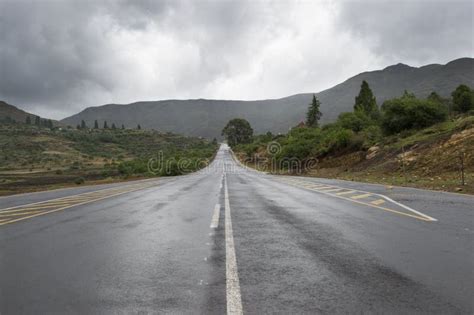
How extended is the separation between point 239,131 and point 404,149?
140m

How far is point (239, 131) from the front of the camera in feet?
554

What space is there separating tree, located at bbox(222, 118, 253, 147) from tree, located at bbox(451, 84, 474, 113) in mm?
111483

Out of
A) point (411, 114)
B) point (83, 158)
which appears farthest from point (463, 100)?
point (83, 158)

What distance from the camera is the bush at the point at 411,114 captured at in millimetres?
35344

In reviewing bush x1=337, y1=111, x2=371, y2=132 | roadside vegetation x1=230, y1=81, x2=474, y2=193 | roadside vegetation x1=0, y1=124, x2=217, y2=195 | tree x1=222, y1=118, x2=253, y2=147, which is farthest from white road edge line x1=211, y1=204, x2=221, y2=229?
tree x1=222, y1=118, x2=253, y2=147

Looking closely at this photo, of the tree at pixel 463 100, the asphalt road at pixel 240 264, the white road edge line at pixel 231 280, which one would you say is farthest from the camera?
the tree at pixel 463 100

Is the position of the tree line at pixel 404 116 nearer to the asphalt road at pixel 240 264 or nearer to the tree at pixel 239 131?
the asphalt road at pixel 240 264

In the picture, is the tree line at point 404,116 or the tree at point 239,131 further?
the tree at point 239,131

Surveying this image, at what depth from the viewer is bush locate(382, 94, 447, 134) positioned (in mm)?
35344

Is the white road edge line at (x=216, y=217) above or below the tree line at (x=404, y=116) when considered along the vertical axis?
below

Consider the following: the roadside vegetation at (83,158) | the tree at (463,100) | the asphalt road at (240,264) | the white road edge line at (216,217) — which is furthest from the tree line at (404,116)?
the white road edge line at (216,217)

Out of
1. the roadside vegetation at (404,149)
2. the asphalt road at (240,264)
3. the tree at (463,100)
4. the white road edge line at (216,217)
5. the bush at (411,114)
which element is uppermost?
the tree at (463,100)

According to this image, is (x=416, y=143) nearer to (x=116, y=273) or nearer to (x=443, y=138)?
(x=443, y=138)

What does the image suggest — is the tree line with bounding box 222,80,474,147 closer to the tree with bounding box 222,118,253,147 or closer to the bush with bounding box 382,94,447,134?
the bush with bounding box 382,94,447,134
